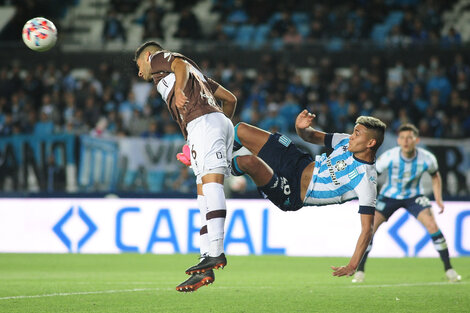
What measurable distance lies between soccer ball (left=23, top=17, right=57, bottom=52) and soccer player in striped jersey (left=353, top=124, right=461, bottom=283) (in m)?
4.53

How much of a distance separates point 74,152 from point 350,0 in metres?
8.75

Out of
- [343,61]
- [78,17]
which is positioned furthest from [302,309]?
[78,17]

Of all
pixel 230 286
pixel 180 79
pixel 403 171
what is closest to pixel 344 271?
pixel 180 79

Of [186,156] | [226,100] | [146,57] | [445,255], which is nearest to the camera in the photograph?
[186,156]

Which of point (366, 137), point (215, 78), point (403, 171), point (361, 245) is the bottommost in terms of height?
point (361, 245)

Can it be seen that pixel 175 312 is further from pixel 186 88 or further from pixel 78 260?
pixel 78 260

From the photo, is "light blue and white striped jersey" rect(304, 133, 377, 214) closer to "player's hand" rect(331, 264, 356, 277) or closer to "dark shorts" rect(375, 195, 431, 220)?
"player's hand" rect(331, 264, 356, 277)

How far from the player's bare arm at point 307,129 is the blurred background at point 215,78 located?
601 cm

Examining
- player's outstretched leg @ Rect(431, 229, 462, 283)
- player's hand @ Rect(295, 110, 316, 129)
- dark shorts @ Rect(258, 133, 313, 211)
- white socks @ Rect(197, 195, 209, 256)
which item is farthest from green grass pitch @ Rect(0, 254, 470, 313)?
player's hand @ Rect(295, 110, 316, 129)

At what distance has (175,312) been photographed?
260 inches

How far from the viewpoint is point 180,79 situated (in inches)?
247

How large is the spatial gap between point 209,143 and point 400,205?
4.39m

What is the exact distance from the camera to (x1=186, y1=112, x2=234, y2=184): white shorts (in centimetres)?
644

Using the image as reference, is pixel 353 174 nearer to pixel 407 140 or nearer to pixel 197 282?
pixel 197 282
